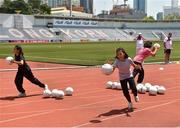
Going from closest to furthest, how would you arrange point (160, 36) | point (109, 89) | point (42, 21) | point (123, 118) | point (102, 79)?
point (123, 118) → point (109, 89) → point (102, 79) → point (42, 21) → point (160, 36)

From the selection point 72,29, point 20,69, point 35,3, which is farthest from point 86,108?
point 35,3

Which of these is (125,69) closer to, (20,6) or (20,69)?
(20,69)

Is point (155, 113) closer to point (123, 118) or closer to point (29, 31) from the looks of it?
point (123, 118)

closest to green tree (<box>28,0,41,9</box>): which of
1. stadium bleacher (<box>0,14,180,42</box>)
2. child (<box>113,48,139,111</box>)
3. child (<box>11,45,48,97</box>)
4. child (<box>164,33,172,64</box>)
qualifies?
stadium bleacher (<box>0,14,180,42</box>)

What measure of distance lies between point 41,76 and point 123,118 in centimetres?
918

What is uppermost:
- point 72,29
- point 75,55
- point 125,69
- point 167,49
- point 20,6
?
point 20,6

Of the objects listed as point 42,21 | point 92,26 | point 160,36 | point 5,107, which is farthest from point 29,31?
point 5,107

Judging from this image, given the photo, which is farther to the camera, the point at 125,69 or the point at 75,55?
the point at 75,55

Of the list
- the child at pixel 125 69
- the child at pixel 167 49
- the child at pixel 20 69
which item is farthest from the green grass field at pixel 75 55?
the child at pixel 125 69

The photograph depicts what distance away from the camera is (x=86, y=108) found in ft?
37.1

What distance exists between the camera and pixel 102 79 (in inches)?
703

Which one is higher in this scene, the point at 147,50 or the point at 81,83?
the point at 147,50

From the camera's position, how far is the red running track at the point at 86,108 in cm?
973

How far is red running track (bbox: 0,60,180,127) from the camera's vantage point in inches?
383
